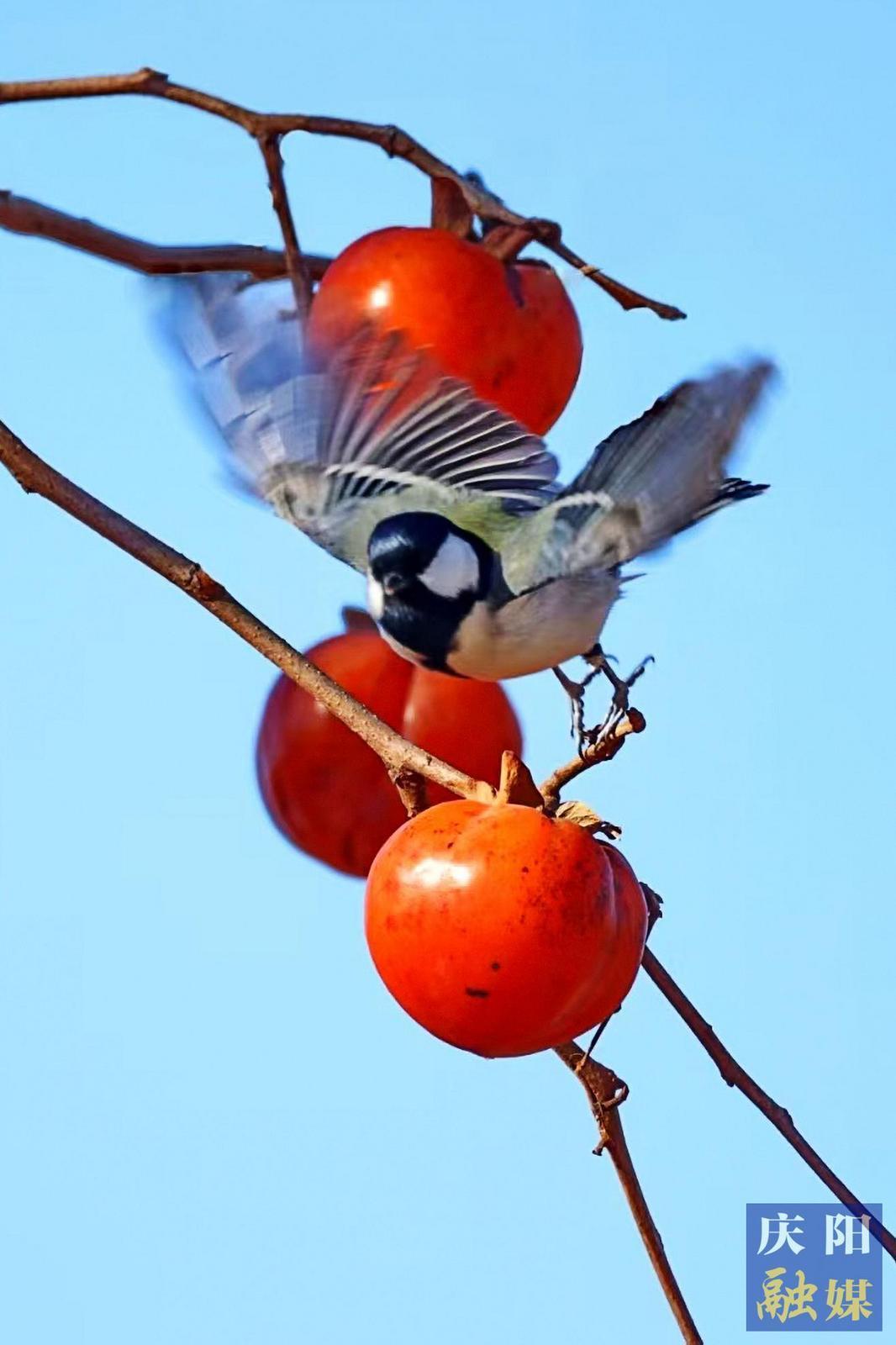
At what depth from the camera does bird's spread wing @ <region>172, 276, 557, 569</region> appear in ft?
7.56

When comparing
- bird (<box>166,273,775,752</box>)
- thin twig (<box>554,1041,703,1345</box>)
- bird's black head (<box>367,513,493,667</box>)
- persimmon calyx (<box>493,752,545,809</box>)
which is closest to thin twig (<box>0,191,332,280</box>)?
bird (<box>166,273,775,752</box>)

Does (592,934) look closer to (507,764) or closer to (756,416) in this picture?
(507,764)

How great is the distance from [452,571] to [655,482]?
317 mm

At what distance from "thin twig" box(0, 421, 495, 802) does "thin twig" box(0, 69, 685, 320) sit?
36 cm

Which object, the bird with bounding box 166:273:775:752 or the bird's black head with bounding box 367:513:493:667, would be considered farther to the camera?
the bird's black head with bounding box 367:513:493:667

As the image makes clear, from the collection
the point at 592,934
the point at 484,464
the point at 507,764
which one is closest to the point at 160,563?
the point at 507,764

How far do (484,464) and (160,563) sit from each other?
0.63 metres

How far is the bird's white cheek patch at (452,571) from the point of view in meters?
2.21

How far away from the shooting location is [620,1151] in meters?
1.83

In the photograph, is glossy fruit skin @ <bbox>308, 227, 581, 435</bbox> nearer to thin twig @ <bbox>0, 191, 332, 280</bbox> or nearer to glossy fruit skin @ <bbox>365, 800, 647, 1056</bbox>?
thin twig @ <bbox>0, 191, 332, 280</bbox>

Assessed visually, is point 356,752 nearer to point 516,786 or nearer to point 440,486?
point 440,486

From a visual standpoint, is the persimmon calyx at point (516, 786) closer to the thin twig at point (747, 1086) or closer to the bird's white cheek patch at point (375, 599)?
the thin twig at point (747, 1086)

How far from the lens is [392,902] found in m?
1.74

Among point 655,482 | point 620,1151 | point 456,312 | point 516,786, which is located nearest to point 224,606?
point 516,786
